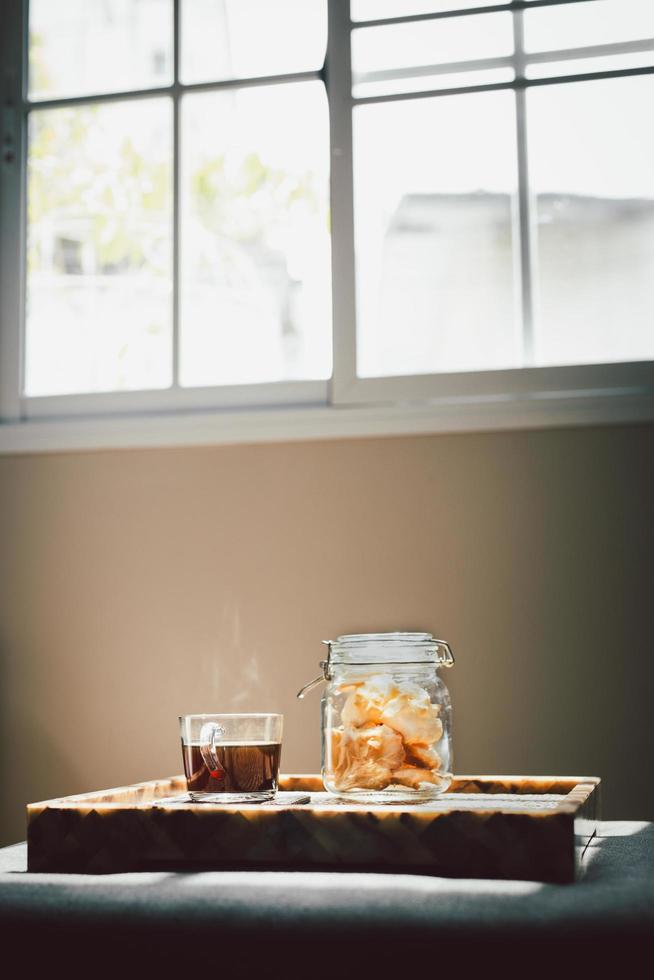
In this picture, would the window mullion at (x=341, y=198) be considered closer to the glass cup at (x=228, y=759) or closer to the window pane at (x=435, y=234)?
the window pane at (x=435, y=234)

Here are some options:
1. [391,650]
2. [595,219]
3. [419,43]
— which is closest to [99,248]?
[419,43]

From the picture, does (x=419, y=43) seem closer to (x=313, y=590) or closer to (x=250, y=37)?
(x=250, y=37)

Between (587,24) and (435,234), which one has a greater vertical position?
(587,24)

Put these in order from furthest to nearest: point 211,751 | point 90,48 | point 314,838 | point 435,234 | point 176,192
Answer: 1. point 90,48
2. point 176,192
3. point 435,234
4. point 211,751
5. point 314,838

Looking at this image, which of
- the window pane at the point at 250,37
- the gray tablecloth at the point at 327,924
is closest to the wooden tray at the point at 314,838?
the gray tablecloth at the point at 327,924

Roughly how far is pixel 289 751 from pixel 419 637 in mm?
651

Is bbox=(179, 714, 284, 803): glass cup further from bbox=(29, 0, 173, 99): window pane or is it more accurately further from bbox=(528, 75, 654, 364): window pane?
bbox=(29, 0, 173, 99): window pane

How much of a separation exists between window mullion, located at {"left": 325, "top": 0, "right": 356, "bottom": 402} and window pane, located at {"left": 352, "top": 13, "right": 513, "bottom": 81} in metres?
0.03

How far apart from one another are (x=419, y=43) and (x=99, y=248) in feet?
2.38

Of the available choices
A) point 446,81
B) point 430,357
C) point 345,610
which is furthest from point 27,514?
point 446,81

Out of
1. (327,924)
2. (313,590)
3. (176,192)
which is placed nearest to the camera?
(327,924)

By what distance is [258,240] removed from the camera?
2.06 metres

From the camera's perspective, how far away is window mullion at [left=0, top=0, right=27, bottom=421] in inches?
83.1

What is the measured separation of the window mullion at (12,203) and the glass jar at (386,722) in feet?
3.65
